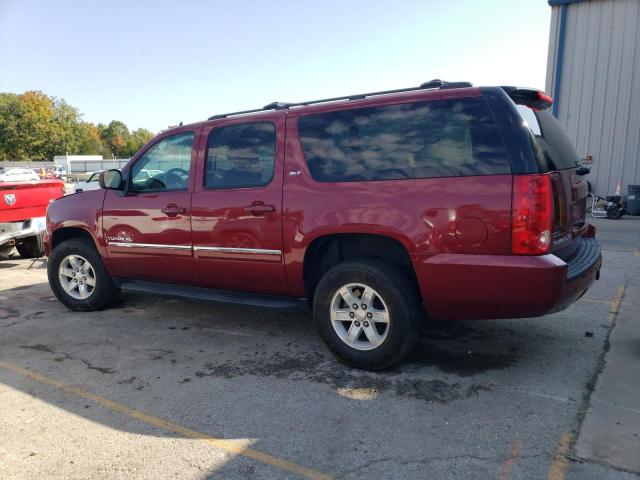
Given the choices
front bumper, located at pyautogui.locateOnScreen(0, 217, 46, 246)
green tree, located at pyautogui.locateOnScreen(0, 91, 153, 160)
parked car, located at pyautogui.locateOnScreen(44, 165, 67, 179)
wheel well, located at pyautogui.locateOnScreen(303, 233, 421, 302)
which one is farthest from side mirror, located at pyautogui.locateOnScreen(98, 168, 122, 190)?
green tree, located at pyautogui.locateOnScreen(0, 91, 153, 160)

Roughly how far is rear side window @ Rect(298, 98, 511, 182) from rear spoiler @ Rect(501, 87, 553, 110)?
0.37 metres

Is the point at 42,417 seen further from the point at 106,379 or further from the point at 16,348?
the point at 16,348

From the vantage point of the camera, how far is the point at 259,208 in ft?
13.5

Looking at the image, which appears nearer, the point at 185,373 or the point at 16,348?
the point at 185,373

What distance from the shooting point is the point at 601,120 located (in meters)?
14.8

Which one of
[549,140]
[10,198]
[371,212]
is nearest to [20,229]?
[10,198]

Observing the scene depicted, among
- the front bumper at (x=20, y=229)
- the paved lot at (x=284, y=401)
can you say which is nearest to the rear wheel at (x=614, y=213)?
the paved lot at (x=284, y=401)

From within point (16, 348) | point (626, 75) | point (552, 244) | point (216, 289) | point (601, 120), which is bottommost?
point (16, 348)

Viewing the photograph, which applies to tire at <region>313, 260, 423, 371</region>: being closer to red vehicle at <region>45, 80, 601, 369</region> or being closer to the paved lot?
red vehicle at <region>45, 80, 601, 369</region>

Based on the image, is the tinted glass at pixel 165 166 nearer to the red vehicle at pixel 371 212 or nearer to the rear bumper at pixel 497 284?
the red vehicle at pixel 371 212

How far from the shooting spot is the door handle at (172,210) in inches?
182

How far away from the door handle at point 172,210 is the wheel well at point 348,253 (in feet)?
4.48

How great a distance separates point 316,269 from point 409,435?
165cm

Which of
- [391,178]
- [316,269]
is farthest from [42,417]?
[391,178]
